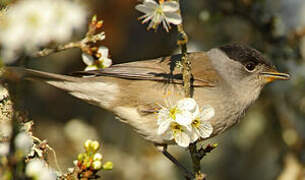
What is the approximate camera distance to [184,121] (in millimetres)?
2662

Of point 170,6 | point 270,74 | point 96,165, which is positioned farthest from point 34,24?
point 270,74

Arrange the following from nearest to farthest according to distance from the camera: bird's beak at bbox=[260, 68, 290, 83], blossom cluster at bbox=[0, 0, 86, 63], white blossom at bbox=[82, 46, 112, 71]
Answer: blossom cluster at bbox=[0, 0, 86, 63], white blossom at bbox=[82, 46, 112, 71], bird's beak at bbox=[260, 68, 290, 83]

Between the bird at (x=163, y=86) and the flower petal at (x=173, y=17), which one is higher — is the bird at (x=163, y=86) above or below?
below

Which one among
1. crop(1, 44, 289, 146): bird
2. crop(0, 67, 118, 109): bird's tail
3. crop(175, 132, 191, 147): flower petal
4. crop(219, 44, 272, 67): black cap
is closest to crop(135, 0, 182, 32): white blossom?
crop(175, 132, 191, 147): flower petal

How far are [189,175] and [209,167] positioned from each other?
311 cm

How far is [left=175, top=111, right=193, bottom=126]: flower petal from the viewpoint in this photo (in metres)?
2.66

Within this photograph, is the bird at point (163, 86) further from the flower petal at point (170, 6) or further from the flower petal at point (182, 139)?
the flower petal at point (170, 6)

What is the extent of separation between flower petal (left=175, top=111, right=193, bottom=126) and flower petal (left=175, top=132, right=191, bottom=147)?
121 millimetres

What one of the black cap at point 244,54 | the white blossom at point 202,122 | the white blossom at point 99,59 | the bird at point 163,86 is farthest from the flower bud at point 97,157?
the black cap at point 244,54

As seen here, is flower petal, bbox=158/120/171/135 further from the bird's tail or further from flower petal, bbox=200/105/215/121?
the bird's tail

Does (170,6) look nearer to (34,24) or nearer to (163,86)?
(34,24)

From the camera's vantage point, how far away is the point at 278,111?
565 centimetres

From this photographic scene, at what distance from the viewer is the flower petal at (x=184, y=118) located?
8.73 feet

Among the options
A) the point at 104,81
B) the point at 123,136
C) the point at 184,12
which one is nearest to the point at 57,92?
the point at 123,136
